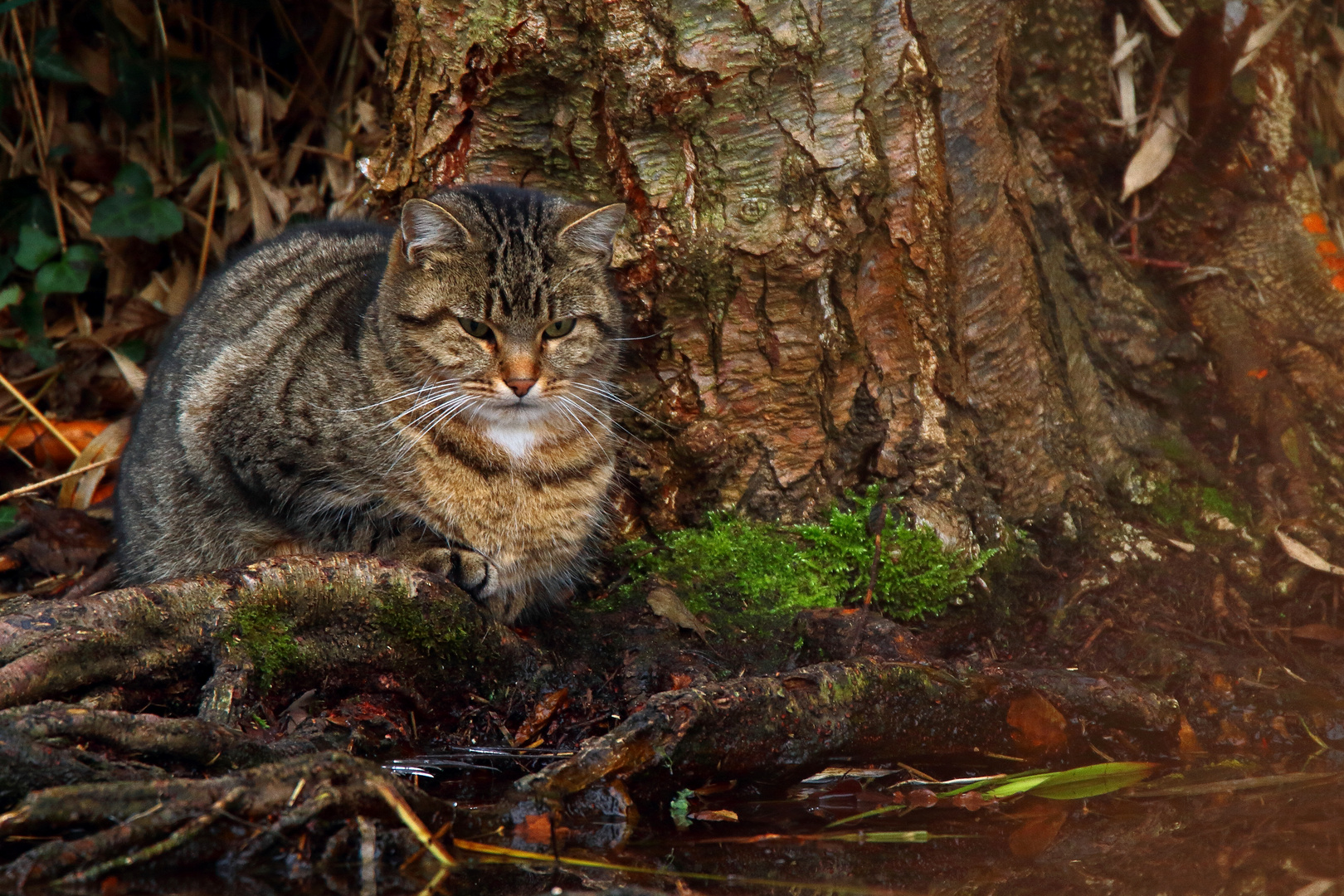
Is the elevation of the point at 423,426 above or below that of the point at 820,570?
above

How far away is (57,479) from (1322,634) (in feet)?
13.8

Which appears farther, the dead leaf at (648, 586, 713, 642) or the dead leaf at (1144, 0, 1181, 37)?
the dead leaf at (1144, 0, 1181, 37)

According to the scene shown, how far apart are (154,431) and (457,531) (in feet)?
3.80

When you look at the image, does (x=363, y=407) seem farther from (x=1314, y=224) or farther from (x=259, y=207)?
(x=1314, y=224)

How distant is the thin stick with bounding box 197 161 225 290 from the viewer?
471 cm

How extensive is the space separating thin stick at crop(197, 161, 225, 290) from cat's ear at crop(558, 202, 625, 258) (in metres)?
2.31

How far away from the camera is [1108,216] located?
385 centimetres

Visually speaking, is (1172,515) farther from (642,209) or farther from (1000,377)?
(642,209)

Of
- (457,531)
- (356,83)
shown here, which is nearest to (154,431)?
(457,531)

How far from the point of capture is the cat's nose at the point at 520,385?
121 inches

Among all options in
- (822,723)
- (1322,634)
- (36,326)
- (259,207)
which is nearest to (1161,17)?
(1322,634)

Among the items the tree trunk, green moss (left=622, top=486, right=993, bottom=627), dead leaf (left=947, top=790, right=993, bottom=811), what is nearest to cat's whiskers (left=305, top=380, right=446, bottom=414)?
the tree trunk

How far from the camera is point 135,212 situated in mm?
4512

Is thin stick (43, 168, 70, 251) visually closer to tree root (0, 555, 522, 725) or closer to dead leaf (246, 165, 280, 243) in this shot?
dead leaf (246, 165, 280, 243)
